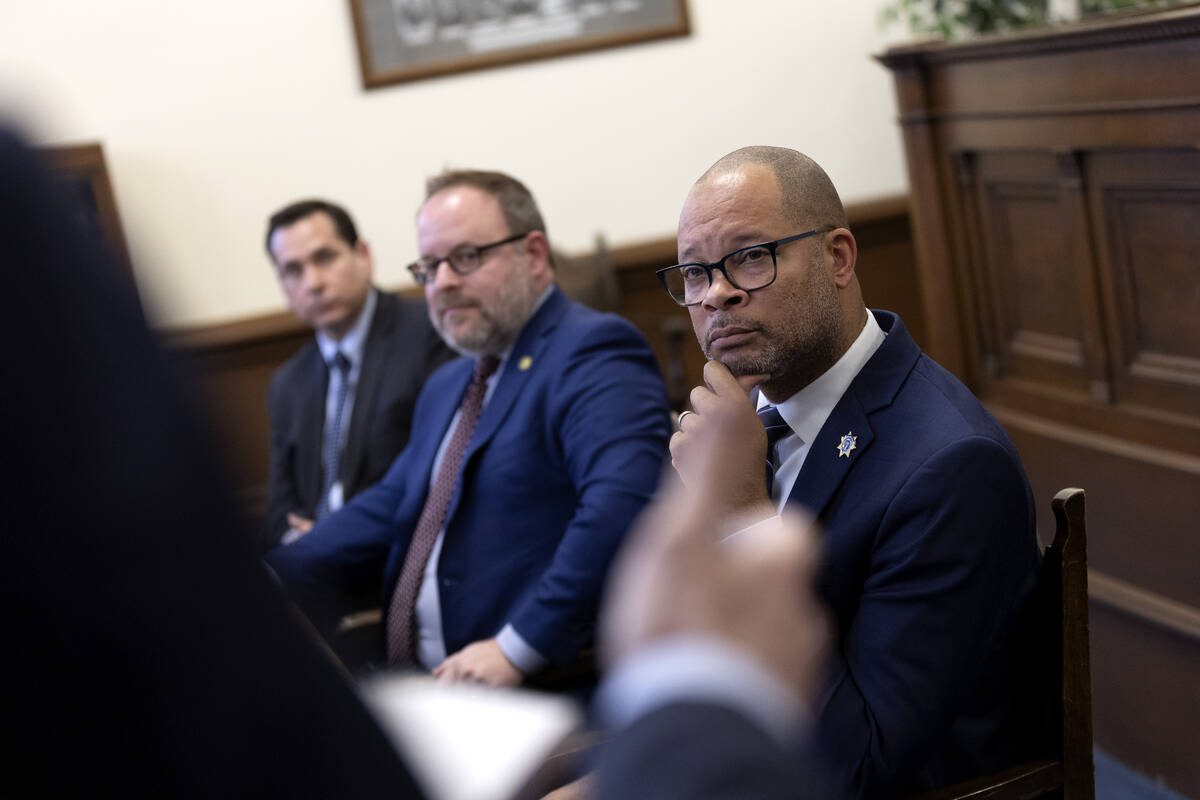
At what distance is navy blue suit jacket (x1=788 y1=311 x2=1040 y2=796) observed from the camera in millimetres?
1541

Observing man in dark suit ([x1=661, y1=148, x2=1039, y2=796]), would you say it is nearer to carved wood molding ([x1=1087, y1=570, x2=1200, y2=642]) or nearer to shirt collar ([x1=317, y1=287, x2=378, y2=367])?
carved wood molding ([x1=1087, y1=570, x2=1200, y2=642])

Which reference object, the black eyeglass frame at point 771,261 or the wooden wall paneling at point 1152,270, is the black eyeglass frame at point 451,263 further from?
the wooden wall paneling at point 1152,270

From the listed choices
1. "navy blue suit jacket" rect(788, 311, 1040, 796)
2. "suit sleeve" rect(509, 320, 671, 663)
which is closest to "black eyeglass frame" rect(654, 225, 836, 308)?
"navy blue suit jacket" rect(788, 311, 1040, 796)

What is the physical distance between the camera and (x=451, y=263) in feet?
9.79

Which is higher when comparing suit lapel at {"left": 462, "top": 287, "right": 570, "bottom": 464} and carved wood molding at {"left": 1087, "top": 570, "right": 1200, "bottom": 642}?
suit lapel at {"left": 462, "top": 287, "right": 570, "bottom": 464}

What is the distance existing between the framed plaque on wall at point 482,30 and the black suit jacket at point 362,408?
1672mm

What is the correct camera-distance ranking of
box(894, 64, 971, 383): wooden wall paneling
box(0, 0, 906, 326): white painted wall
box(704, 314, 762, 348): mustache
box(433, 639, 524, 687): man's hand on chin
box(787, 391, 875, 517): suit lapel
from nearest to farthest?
box(787, 391, 875, 517): suit lapel
box(704, 314, 762, 348): mustache
box(433, 639, 524, 687): man's hand on chin
box(894, 64, 971, 383): wooden wall paneling
box(0, 0, 906, 326): white painted wall

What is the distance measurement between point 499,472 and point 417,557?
30 centimetres

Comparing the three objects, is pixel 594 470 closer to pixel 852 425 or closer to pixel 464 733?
pixel 852 425

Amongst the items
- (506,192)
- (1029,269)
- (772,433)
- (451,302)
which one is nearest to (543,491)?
(451,302)

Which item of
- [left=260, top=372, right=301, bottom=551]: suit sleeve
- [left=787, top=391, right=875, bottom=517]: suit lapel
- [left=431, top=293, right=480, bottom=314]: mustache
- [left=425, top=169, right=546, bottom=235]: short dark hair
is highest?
[left=425, top=169, right=546, bottom=235]: short dark hair

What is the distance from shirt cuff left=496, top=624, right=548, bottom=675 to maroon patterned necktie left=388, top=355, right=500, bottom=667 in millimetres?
374

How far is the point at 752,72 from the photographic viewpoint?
537 centimetres

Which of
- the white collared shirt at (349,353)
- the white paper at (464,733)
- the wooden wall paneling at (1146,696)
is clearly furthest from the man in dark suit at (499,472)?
the white paper at (464,733)
